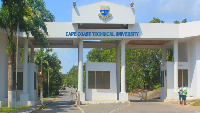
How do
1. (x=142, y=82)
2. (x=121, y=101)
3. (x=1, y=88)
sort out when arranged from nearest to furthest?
(x=1, y=88)
(x=121, y=101)
(x=142, y=82)

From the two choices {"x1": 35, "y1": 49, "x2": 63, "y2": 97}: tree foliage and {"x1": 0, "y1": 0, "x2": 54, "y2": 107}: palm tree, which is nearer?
{"x1": 0, "y1": 0, "x2": 54, "y2": 107}: palm tree

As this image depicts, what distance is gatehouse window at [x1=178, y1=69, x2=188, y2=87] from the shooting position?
32250 millimetres

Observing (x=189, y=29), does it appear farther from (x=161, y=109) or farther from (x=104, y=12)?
(x=161, y=109)

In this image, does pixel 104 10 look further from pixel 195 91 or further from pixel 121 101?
pixel 195 91

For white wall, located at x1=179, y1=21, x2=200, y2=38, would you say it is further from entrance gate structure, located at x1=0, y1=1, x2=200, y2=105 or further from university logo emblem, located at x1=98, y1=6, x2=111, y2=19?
university logo emblem, located at x1=98, y1=6, x2=111, y2=19

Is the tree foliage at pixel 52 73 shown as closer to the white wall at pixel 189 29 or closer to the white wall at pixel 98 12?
the white wall at pixel 98 12

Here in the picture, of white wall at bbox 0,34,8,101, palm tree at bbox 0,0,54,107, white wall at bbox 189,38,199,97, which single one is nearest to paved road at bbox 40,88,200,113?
palm tree at bbox 0,0,54,107

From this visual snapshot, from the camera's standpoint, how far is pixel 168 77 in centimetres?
3195

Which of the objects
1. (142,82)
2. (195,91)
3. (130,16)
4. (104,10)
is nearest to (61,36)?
(104,10)

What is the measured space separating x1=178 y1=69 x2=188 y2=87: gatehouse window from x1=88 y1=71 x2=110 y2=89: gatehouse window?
741cm

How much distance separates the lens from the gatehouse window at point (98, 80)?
103ft

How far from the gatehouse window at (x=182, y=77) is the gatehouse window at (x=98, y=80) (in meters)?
7.41

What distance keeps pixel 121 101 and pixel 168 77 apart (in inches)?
Answer: 228

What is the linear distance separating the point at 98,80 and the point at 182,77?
8742mm
